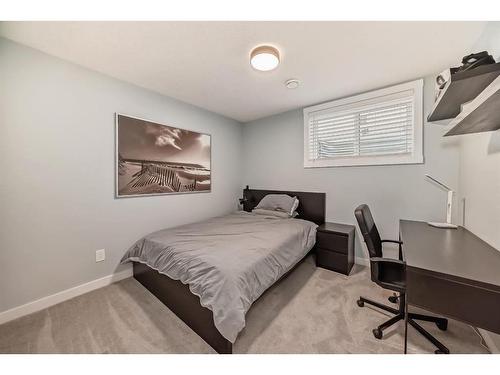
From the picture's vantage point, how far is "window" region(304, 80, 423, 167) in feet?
7.59

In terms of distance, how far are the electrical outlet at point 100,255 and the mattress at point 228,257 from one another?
0.68ft

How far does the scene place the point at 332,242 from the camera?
2.50m

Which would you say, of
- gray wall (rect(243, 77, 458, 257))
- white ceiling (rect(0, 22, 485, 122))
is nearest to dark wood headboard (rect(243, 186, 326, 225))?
gray wall (rect(243, 77, 458, 257))

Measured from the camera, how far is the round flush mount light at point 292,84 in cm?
232

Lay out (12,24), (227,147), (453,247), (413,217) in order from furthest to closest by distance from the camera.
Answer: (227,147) < (413,217) < (12,24) < (453,247)

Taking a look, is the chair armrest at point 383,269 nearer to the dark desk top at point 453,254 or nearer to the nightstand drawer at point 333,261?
the dark desk top at point 453,254

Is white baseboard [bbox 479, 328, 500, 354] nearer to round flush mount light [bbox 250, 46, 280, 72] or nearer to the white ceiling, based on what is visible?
the white ceiling

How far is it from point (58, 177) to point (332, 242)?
3133 mm

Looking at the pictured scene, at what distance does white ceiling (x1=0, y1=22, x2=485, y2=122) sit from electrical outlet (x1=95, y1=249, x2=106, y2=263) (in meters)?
2.00

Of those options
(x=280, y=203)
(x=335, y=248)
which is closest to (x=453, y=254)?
(x=335, y=248)
